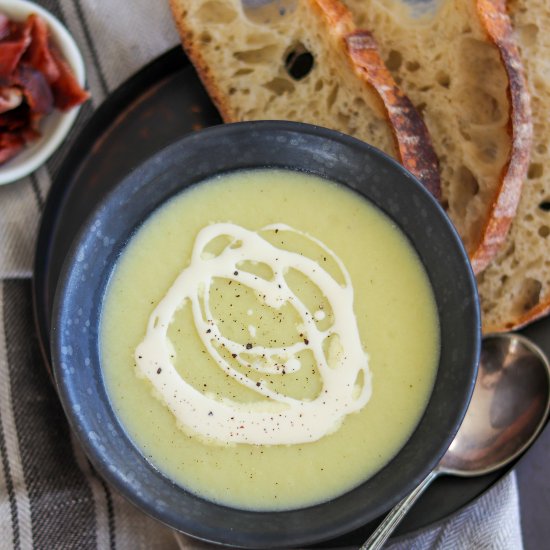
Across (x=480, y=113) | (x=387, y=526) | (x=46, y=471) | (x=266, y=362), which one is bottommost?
(x=46, y=471)

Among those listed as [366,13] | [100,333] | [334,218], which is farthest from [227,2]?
[100,333]

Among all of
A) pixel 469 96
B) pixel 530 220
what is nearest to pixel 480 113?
pixel 469 96

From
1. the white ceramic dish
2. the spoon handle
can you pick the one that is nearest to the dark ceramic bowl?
the spoon handle

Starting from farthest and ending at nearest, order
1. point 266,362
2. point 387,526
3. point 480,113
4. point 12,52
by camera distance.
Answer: point 12,52 → point 480,113 → point 387,526 → point 266,362

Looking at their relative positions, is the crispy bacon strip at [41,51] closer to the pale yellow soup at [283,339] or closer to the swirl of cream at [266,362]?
the pale yellow soup at [283,339]

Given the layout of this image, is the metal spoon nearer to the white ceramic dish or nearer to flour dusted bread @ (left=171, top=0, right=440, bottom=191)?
flour dusted bread @ (left=171, top=0, right=440, bottom=191)

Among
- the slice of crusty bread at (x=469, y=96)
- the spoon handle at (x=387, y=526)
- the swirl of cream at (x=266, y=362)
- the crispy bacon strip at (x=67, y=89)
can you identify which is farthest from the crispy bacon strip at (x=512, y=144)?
the crispy bacon strip at (x=67, y=89)

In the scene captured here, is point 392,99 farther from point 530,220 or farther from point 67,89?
point 67,89
